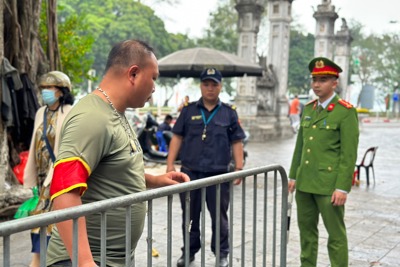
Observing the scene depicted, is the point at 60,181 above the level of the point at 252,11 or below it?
below

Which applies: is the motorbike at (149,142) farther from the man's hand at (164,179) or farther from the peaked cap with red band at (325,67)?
the man's hand at (164,179)

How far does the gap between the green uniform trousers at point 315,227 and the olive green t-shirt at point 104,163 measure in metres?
2.33

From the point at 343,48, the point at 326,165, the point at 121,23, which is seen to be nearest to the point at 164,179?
the point at 326,165

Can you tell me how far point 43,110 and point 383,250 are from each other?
3585 millimetres

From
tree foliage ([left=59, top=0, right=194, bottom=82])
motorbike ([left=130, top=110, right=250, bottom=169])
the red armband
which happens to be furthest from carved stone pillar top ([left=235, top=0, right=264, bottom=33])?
tree foliage ([left=59, top=0, right=194, bottom=82])

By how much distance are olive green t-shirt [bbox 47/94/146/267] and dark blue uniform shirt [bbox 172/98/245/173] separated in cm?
244

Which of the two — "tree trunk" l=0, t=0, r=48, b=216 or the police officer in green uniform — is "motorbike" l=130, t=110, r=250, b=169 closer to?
"tree trunk" l=0, t=0, r=48, b=216

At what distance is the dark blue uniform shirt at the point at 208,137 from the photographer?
4.89m

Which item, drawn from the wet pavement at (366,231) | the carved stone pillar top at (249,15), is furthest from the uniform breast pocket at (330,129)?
the carved stone pillar top at (249,15)

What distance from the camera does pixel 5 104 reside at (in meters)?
6.07

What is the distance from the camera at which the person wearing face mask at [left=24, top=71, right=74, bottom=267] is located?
14.3 ft

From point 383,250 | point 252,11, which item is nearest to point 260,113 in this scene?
point 252,11

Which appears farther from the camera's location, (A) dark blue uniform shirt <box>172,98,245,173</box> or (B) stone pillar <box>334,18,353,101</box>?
(B) stone pillar <box>334,18,353,101</box>

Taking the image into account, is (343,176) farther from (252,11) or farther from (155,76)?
(252,11)
